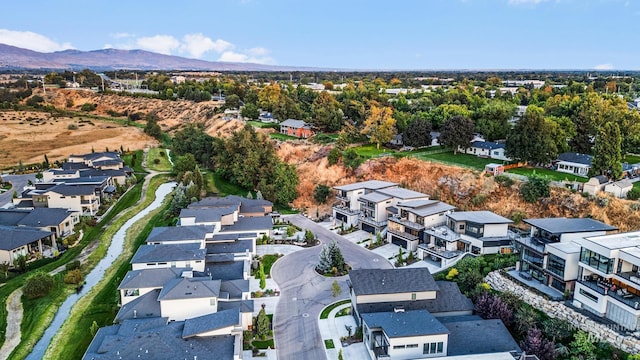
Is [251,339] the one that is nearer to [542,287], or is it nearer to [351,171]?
[542,287]

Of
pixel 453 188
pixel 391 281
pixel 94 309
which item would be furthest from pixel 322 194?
pixel 94 309

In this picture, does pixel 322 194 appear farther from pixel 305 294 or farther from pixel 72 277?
pixel 72 277

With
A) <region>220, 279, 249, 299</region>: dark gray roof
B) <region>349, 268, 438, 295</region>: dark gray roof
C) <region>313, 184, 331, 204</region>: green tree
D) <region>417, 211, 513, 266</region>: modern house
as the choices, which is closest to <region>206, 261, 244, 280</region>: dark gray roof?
<region>220, 279, 249, 299</region>: dark gray roof

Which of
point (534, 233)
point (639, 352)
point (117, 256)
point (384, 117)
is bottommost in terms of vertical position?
point (117, 256)

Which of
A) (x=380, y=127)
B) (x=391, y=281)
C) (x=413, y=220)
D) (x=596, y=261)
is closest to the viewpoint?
(x=596, y=261)

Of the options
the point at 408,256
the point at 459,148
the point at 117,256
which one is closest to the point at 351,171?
the point at 459,148

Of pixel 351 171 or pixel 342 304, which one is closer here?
pixel 342 304

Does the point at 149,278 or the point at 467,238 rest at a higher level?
the point at 467,238
